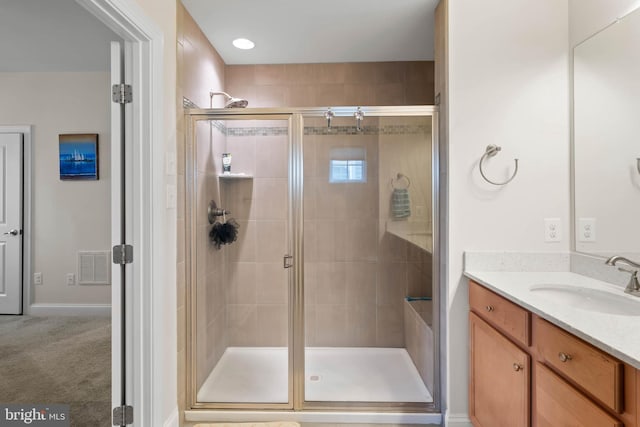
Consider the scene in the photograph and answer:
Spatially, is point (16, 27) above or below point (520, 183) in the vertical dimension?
above

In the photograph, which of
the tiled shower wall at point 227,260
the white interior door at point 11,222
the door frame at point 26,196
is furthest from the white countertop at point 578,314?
the white interior door at point 11,222

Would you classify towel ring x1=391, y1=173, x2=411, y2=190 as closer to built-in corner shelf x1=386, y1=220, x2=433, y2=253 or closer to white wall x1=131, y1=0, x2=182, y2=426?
built-in corner shelf x1=386, y1=220, x2=433, y2=253

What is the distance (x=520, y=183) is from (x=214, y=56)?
2.36m

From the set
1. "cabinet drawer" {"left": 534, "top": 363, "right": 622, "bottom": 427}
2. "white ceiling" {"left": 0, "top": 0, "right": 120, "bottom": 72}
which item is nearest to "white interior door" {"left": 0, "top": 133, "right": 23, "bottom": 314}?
"white ceiling" {"left": 0, "top": 0, "right": 120, "bottom": 72}

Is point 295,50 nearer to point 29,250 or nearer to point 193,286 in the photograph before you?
point 193,286

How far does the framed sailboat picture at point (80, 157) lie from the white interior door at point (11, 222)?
52cm

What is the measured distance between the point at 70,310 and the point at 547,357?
14.7ft

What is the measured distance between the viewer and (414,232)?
2350 millimetres

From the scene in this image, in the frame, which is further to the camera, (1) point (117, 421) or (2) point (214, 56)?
(2) point (214, 56)

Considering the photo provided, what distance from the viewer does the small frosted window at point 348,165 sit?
241 cm

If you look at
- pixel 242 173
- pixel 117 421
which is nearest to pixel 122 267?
pixel 117 421

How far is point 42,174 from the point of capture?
3.89 metres

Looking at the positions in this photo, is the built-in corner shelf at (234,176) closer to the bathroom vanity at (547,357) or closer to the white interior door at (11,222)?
the bathroom vanity at (547,357)

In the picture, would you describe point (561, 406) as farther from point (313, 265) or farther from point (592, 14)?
point (592, 14)
